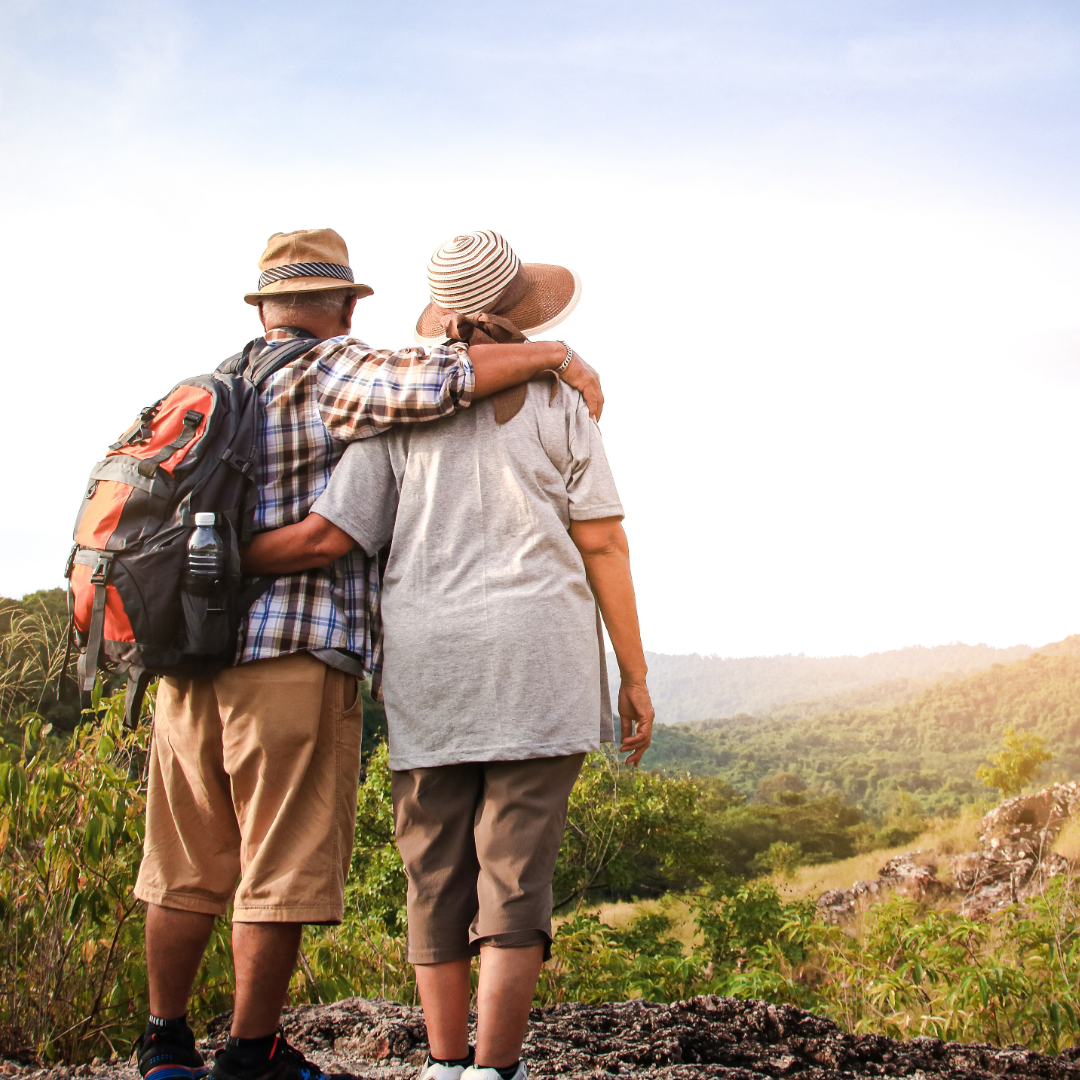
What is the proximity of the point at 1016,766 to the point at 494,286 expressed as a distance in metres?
30.8

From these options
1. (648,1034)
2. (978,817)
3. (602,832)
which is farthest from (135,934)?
(978,817)

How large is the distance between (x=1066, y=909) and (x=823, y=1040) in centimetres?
200

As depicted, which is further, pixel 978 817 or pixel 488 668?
pixel 978 817

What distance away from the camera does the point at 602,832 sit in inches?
640

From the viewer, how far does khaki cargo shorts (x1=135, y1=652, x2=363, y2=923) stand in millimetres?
1642

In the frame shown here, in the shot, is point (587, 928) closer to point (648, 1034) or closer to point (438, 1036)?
point (648, 1034)

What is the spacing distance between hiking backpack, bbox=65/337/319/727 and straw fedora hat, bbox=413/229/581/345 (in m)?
0.45

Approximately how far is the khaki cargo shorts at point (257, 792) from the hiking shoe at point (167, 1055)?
0.22 m

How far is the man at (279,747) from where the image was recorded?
5.35 feet

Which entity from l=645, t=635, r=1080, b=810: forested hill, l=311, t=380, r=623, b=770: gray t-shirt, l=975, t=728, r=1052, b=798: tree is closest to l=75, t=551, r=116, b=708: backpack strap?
l=311, t=380, r=623, b=770: gray t-shirt

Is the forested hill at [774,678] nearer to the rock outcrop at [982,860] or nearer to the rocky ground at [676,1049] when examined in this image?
the rock outcrop at [982,860]

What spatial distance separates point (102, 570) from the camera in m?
1.64

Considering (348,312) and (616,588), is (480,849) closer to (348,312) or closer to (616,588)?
(616,588)

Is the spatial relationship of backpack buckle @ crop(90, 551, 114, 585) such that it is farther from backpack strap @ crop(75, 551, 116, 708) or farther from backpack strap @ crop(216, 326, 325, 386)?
backpack strap @ crop(216, 326, 325, 386)
